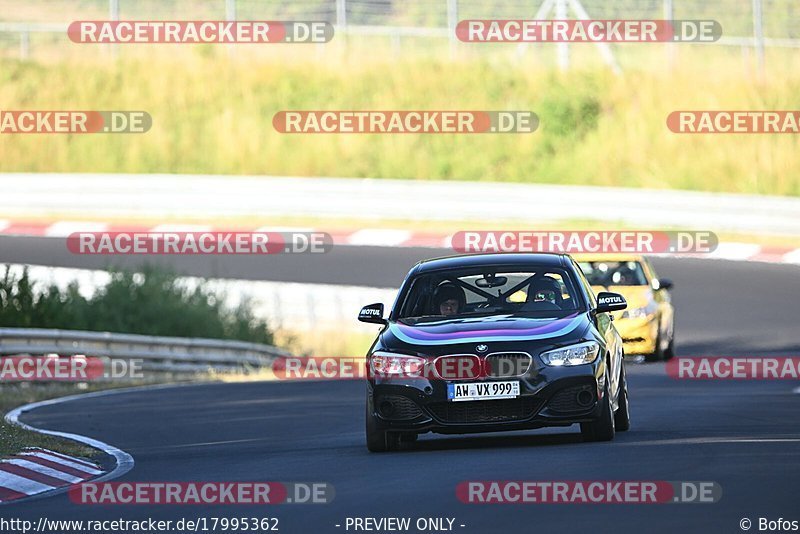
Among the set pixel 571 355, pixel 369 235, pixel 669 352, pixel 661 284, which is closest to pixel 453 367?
pixel 571 355

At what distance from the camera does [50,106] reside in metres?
49.2

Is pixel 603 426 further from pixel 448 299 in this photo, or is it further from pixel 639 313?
pixel 639 313

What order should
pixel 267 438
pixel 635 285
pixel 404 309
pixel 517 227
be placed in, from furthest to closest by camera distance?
pixel 517 227
pixel 635 285
pixel 267 438
pixel 404 309

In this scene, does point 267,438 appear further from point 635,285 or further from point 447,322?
point 635,285

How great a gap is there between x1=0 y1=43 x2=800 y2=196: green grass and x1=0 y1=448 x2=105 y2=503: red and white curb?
1110 inches

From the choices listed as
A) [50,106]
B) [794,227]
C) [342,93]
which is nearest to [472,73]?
[342,93]

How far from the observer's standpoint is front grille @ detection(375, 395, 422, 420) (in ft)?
42.3

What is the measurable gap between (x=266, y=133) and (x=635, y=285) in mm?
23506

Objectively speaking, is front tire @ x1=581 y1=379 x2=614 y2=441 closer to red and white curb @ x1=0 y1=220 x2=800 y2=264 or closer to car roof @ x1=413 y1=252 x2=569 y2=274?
car roof @ x1=413 y1=252 x2=569 y2=274

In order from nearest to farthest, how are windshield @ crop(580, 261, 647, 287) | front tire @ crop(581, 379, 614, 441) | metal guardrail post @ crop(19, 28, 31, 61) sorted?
front tire @ crop(581, 379, 614, 441), windshield @ crop(580, 261, 647, 287), metal guardrail post @ crop(19, 28, 31, 61)

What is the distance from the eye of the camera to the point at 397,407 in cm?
1296

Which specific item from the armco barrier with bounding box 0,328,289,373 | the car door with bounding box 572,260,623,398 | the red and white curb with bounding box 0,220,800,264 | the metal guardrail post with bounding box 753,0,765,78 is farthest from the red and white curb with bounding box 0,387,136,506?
the metal guardrail post with bounding box 753,0,765,78

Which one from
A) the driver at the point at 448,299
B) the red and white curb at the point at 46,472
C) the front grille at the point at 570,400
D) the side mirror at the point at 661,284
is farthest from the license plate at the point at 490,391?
the side mirror at the point at 661,284

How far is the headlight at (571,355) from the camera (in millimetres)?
12781
